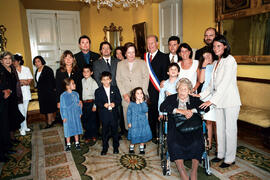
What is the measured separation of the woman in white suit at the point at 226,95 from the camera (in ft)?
7.84

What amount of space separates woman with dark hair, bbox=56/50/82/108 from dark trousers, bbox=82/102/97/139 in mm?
432

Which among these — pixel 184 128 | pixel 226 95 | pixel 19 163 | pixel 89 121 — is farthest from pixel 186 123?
pixel 19 163

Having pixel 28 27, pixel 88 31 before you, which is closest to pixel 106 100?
pixel 88 31

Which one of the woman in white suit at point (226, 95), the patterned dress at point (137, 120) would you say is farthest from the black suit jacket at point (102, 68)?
the woman in white suit at point (226, 95)

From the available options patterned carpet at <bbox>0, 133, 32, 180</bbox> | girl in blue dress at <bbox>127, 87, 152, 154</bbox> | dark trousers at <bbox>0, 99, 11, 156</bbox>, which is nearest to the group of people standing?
girl in blue dress at <bbox>127, 87, 152, 154</bbox>

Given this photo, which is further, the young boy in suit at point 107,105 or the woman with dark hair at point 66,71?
the woman with dark hair at point 66,71

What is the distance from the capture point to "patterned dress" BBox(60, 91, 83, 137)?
309cm

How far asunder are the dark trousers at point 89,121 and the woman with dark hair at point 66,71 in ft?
1.42

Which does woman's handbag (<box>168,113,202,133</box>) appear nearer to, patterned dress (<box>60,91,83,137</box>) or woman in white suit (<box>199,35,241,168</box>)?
woman in white suit (<box>199,35,241,168</box>)

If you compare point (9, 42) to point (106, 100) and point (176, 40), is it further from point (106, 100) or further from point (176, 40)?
point (176, 40)

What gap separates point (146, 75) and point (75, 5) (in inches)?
210

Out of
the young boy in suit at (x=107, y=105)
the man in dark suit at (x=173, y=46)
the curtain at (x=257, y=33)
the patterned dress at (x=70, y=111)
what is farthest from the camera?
the curtain at (x=257, y=33)

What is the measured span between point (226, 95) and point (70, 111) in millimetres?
2224

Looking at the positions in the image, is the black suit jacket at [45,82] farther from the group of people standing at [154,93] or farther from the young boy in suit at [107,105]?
the young boy in suit at [107,105]
